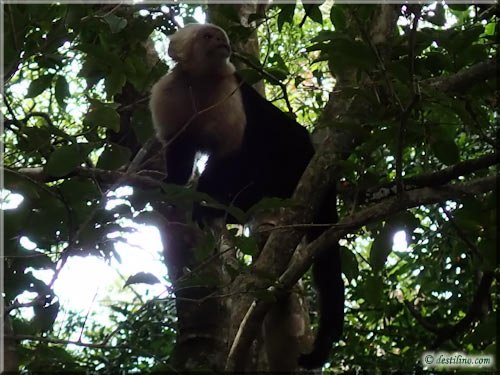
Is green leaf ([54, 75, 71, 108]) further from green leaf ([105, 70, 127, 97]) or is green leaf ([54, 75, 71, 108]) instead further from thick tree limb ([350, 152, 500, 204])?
thick tree limb ([350, 152, 500, 204])

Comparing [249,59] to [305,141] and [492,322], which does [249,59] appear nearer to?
[305,141]

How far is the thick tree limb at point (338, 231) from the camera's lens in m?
1.84

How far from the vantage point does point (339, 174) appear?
86.4 inches

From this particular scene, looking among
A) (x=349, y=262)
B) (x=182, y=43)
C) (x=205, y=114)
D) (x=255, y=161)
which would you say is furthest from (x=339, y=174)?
(x=182, y=43)

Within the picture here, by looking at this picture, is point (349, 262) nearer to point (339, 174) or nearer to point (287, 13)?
point (339, 174)

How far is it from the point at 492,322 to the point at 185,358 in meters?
1.36

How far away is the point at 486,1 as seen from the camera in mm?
2131

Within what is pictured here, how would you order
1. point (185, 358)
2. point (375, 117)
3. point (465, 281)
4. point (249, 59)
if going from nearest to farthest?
point (375, 117) < point (185, 358) < point (249, 59) < point (465, 281)

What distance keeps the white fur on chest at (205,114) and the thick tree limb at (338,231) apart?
146 centimetres

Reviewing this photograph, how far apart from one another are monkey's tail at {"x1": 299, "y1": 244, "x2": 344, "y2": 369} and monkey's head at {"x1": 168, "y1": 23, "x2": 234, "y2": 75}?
1131mm

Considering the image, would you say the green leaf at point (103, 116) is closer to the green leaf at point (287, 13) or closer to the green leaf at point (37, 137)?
the green leaf at point (37, 137)

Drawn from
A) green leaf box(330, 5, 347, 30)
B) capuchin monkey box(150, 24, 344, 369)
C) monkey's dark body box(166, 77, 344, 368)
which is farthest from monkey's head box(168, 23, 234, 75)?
green leaf box(330, 5, 347, 30)

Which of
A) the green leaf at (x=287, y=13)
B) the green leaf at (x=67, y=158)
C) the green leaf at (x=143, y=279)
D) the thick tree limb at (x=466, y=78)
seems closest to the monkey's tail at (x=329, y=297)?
the thick tree limb at (x=466, y=78)

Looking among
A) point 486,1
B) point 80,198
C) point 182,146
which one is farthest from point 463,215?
point 182,146
